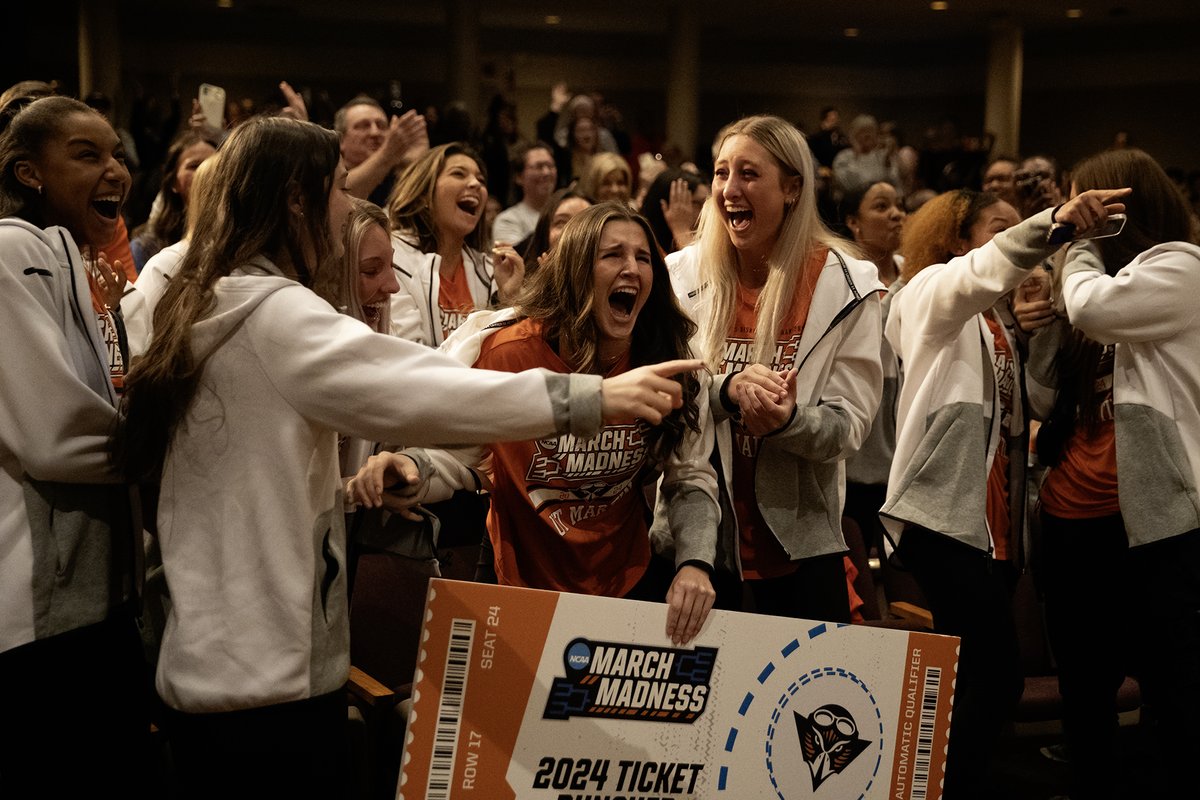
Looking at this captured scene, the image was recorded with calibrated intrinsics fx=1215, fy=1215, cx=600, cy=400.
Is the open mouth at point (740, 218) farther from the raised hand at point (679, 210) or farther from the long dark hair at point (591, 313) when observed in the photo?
the raised hand at point (679, 210)

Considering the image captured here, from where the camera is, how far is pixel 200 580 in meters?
1.85

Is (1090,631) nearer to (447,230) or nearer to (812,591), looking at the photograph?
(812,591)

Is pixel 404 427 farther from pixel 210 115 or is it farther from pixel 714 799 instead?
pixel 210 115

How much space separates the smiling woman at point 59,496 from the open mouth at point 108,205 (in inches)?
2.4

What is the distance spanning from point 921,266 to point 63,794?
2721 mm

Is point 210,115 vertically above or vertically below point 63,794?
above

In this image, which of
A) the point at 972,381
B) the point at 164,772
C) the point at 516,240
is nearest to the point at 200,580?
the point at 164,772

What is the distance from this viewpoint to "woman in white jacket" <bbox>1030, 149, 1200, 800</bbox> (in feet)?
9.80

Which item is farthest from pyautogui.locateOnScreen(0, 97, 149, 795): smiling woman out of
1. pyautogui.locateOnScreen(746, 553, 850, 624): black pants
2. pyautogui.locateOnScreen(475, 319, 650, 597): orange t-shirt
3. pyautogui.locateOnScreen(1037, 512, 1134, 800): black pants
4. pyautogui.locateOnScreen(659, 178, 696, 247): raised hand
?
pyautogui.locateOnScreen(659, 178, 696, 247): raised hand

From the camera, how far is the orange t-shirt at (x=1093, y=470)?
319cm

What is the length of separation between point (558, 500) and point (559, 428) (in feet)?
2.16

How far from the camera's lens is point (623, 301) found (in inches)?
100

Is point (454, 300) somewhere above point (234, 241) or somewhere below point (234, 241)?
below

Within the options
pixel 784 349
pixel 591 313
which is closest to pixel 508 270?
pixel 784 349
